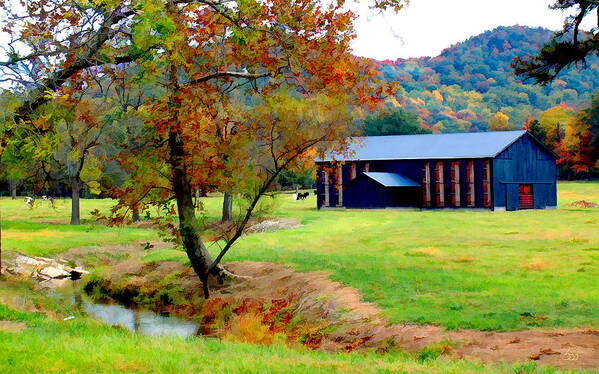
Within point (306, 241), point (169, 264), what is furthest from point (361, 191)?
point (169, 264)

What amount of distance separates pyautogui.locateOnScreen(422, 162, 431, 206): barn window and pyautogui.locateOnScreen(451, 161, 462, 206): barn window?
6.68 ft

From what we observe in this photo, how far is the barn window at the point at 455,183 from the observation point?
5375 cm

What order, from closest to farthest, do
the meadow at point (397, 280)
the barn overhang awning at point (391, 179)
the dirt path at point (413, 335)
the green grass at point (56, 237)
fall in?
Result: the meadow at point (397, 280)
the dirt path at point (413, 335)
the green grass at point (56, 237)
the barn overhang awning at point (391, 179)

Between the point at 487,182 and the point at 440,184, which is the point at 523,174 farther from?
the point at 440,184

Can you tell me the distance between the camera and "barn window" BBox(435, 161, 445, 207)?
2152 inches

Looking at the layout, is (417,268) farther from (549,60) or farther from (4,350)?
(4,350)

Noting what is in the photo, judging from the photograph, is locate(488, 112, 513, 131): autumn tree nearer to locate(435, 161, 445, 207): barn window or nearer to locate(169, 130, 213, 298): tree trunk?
locate(435, 161, 445, 207): barn window

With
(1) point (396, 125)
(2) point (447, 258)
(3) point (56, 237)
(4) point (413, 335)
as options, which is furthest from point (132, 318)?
(1) point (396, 125)

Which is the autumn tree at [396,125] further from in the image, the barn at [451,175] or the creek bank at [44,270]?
the creek bank at [44,270]

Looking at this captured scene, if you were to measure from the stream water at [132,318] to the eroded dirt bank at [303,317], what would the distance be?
0.58 m

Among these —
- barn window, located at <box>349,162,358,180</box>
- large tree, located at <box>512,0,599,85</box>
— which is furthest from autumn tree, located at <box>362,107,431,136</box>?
large tree, located at <box>512,0,599,85</box>

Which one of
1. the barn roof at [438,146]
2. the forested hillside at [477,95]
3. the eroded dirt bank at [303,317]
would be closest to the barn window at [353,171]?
the barn roof at [438,146]

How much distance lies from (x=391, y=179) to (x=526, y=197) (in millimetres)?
11359

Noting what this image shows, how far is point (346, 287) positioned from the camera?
18.2 metres
